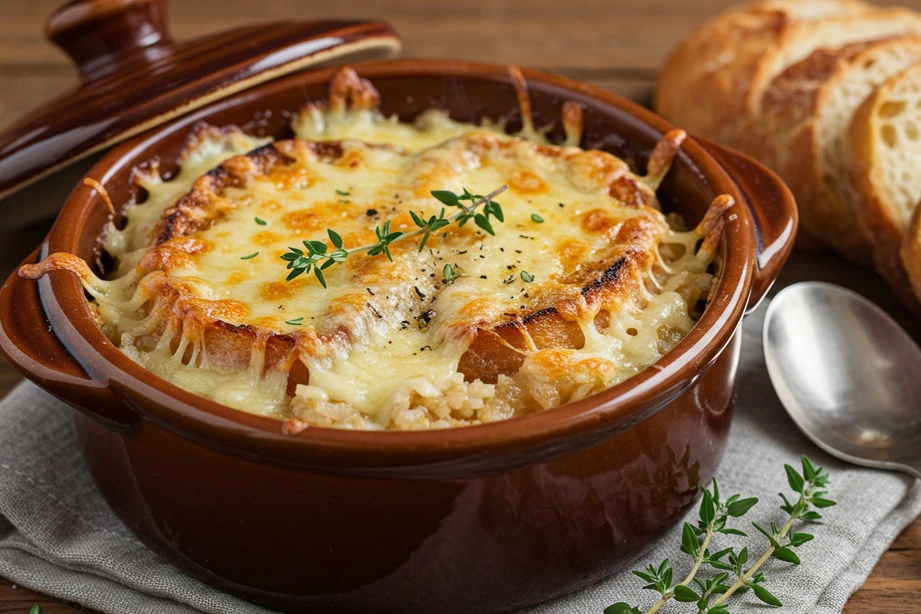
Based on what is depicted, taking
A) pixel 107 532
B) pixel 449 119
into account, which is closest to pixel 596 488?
pixel 107 532

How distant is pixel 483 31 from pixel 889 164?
213 centimetres

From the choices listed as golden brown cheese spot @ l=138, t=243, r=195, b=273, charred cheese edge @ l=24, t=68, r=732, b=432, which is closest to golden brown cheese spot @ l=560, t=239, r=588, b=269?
charred cheese edge @ l=24, t=68, r=732, b=432

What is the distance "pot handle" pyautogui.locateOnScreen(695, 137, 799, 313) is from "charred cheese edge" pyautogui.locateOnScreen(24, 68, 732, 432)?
0.37ft

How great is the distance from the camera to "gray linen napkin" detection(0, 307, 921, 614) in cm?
224

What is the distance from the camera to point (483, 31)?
483 cm

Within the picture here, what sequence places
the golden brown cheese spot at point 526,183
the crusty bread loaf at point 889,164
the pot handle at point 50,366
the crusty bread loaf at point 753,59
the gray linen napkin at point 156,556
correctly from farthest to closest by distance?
the crusty bread loaf at point 753,59 < the crusty bread loaf at point 889,164 < the golden brown cheese spot at point 526,183 < the gray linen napkin at point 156,556 < the pot handle at point 50,366

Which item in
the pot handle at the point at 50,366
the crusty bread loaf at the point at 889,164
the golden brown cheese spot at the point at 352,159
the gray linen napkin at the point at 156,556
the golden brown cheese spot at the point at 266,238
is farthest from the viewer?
the crusty bread loaf at the point at 889,164

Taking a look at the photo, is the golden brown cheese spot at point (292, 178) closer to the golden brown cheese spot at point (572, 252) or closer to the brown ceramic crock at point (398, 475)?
the brown ceramic crock at point (398, 475)

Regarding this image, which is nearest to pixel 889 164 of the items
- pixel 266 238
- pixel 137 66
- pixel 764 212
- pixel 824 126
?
pixel 824 126

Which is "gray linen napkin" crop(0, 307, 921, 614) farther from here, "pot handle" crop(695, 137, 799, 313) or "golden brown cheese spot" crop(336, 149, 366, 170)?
"golden brown cheese spot" crop(336, 149, 366, 170)

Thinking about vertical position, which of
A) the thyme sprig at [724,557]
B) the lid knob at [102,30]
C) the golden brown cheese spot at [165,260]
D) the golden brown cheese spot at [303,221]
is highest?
the lid knob at [102,30]

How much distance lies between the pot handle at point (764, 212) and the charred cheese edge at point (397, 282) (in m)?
0.11

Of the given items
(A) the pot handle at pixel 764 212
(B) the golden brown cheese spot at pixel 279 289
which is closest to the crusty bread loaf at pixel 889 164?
(A) the pot handle at pixel 764 212

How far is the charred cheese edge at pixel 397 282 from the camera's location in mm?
2086
